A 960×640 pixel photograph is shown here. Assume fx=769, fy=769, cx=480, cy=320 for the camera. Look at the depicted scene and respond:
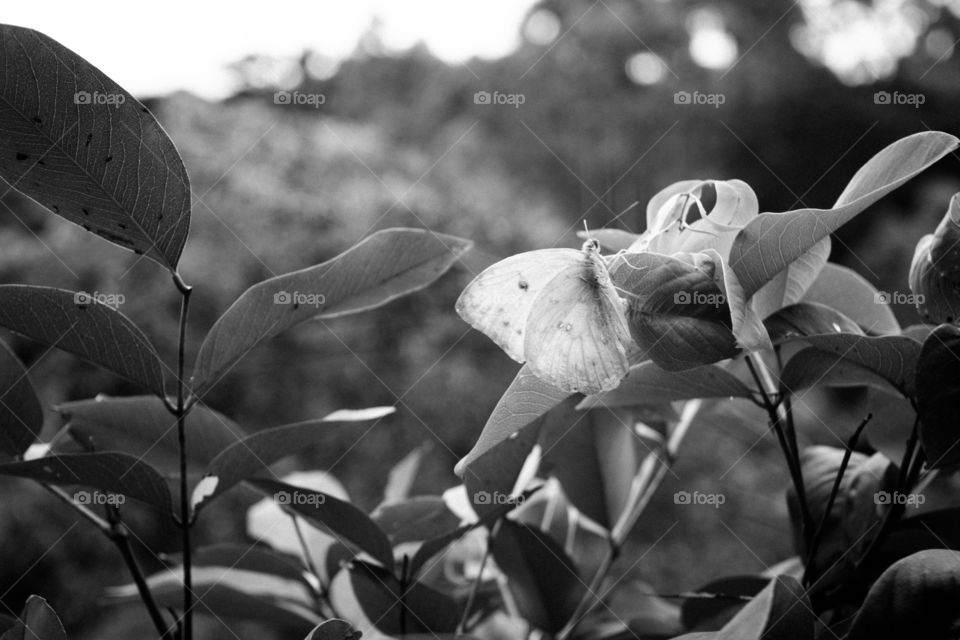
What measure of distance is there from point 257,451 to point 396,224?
1.81 m

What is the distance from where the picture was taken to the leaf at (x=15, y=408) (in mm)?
429

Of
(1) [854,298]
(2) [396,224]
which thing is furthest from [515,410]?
(2) [396,224]

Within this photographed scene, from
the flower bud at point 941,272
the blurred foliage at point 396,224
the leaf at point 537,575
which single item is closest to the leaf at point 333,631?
the leaf at point 537,575

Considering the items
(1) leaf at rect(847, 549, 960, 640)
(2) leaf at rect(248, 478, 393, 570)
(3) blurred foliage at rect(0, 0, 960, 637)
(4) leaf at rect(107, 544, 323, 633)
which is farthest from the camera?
(3) blurred foliage at rect(0, 0, 960, 637)

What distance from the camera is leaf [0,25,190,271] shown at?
344mm

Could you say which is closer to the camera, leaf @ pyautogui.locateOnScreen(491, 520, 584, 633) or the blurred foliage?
leaf @ pyautogui.locateOnScreen(491, 520, 584, 633)

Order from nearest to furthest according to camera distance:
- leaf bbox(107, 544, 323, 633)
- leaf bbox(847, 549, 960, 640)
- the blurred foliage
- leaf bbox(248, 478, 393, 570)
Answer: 1. leaf bbox(847, 549, 960, 640)
2. leaf bbox(248, 478, 393, 570)
3. leaf bbox(107, 544, 323, 633)
4. the blurred foliage

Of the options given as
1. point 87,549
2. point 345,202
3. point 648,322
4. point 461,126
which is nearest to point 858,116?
point 461,126

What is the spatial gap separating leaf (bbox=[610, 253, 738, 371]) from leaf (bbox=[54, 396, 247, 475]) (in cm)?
28

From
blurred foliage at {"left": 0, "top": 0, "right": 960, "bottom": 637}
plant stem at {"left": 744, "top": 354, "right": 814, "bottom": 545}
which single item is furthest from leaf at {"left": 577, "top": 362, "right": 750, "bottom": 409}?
blurred foliage at {"left": 0, "top": 0, "right": 960, "bottom": 637}

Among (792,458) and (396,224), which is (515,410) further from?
(396,224)

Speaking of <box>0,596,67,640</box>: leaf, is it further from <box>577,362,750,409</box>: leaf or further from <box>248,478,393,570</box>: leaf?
<box>577,362,750,409</box>: leaf

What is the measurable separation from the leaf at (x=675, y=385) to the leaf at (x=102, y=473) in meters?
0.23

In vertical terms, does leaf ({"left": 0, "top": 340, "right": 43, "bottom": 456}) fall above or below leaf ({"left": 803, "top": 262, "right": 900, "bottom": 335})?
below
